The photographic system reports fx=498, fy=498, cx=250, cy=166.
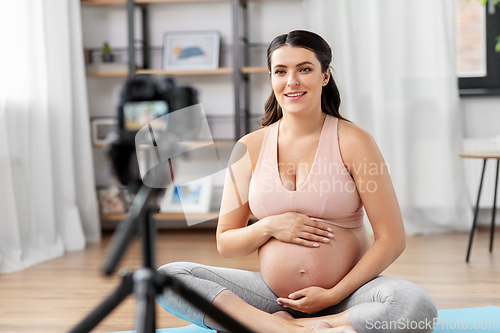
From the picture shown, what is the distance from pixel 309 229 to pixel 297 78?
0.35 m

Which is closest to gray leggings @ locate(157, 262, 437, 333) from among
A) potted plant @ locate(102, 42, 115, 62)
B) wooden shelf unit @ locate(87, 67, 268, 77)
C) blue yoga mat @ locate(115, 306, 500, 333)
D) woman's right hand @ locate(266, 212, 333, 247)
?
woman's right hand @ locate(266, 212, 333, 247)

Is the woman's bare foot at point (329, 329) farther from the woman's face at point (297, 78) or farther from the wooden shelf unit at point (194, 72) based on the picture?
the wooden shelf unit at point (194, 72)

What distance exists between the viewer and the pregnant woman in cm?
111

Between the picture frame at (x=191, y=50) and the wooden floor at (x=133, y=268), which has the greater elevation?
the picture frame at (x=191, y=50)

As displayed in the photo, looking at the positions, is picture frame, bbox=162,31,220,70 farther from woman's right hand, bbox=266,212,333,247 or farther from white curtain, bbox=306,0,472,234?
woman's right hand, bbox=266,212,333,247

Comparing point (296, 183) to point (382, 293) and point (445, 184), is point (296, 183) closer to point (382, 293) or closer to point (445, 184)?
point (382, 293)

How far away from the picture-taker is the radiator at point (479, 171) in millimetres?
2697

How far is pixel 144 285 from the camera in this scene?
0.60 metres

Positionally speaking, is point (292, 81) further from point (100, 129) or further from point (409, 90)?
point (100, 129)

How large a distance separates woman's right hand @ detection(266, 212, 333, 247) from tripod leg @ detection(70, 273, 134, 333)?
22.7 inches

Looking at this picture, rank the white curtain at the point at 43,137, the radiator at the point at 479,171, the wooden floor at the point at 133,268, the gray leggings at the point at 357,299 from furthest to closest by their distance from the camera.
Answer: the radiator at the point at 479,171, the white curtain at the point at 43,137, the wooden floor at the point at 133,268, the gray leggings at the point at 357,299

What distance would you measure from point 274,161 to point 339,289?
1.11ft

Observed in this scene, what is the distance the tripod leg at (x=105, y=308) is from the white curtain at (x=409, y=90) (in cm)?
232

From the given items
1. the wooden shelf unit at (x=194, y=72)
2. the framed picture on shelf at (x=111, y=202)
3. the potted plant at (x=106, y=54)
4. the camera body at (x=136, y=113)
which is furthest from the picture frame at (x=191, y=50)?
the camera body at (x=136, y=113)
